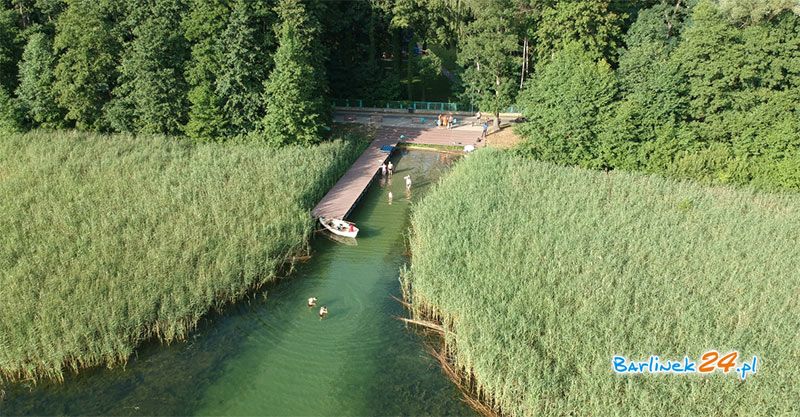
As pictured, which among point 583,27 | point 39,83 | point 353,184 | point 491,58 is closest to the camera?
point 353,184

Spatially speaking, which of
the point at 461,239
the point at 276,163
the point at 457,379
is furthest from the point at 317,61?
the point at 457,379

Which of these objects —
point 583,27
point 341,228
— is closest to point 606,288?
point 341,228

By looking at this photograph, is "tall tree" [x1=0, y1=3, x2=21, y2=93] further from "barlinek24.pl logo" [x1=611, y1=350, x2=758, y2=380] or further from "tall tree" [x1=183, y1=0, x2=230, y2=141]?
"barlinek24.pl logo" [x1=611, y1=350, x2=758, y2=380]

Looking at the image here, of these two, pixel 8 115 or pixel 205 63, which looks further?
pixel 8 115

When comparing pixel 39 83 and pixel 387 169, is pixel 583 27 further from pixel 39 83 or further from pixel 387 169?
pixel 39 83

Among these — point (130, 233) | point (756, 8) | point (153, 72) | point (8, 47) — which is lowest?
point (130, 233)

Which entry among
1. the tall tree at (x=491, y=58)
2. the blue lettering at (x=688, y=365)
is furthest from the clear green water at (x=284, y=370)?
the tall tree at (x=491, y=58)
